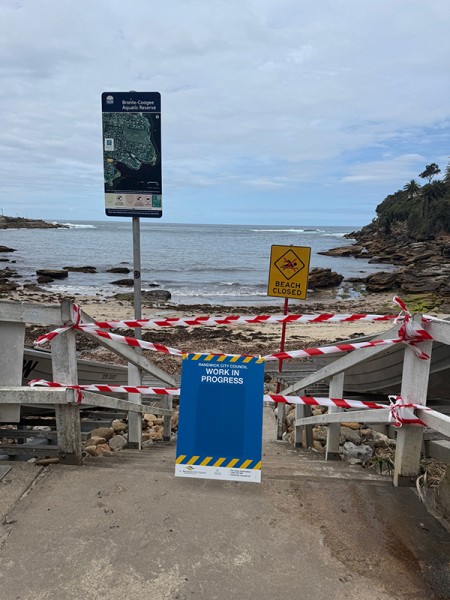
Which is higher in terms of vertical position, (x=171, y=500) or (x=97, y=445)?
(x=171, y=500)

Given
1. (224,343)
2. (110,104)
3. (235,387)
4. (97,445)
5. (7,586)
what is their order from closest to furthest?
(7,586)
(235,387)
(110,104)
(97,445)
(224,343)

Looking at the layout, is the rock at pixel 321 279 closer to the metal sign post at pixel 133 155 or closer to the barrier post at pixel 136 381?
the barrier post at pixel 136 381

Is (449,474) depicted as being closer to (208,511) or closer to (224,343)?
(208,511)

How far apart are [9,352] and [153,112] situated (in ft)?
9.22

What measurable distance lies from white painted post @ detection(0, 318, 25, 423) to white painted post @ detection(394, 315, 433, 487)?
8.65ft

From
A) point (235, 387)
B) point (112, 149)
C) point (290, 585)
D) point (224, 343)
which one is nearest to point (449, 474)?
point (290, 585)

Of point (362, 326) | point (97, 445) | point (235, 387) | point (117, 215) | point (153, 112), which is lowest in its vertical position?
point (362, 326)

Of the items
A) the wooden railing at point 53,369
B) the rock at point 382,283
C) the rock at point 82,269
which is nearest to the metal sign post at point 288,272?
the wooden railing at point 53,369

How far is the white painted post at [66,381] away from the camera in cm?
308

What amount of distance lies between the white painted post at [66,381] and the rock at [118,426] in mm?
2775

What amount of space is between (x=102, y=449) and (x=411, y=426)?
311 centimetres

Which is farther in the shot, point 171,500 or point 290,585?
point 171,500

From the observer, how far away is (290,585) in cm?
212

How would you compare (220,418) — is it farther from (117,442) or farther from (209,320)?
(117,442)
